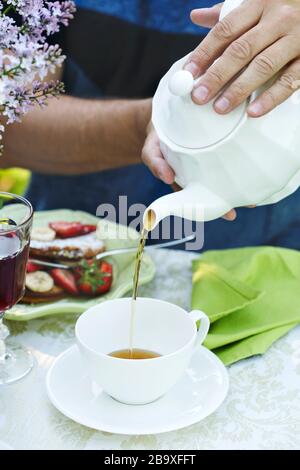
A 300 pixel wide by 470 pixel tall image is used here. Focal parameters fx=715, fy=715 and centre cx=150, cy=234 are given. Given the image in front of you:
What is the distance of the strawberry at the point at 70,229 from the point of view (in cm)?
117

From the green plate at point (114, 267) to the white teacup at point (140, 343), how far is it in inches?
5.1

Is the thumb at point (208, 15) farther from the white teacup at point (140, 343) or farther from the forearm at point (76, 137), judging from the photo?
the forearm at point (76, 137)

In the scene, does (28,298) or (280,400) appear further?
(28,298)

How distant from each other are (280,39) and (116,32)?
798 mm

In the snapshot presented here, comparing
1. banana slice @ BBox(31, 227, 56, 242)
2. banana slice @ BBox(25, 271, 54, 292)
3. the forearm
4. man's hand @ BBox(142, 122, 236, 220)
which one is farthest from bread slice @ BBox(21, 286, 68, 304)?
the forearm

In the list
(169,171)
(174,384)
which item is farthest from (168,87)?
(174,384)

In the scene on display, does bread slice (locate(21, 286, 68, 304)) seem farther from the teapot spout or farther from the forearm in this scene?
the forearm

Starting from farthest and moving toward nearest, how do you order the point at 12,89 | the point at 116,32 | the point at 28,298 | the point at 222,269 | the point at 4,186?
the point at 4,186 → the point at 116,32 → the point at 222,269 → the point at 28,298 → the point at 12,89

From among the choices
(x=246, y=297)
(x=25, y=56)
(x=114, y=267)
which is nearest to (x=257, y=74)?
(x=25, y=56)

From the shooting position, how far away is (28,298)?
3.33 feet

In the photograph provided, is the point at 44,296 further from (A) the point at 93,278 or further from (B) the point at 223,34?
(B) the point at 223,34

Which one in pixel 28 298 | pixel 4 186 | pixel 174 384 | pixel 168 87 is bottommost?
pixel 4 186

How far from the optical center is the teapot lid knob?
2.49 ft
